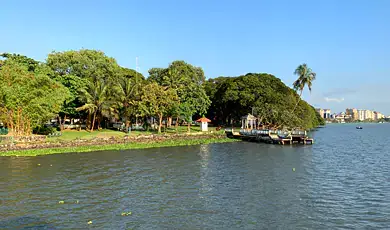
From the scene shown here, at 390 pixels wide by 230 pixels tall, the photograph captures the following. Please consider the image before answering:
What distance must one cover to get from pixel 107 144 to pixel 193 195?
27.5m

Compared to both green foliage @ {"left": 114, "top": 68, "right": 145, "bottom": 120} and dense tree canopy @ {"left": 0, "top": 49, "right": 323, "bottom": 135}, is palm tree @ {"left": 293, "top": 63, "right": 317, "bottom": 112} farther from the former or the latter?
green foliage @ {"left": 114, "top": 68, "right": 145, "bottom": 120}

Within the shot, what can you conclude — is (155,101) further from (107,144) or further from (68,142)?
(68,142)

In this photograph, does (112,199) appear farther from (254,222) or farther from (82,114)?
(82,114)

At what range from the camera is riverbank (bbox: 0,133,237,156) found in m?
34.9

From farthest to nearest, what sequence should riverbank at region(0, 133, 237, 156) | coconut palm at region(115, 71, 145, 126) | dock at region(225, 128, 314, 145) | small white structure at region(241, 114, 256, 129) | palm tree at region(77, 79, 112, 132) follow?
small white structure at region(241, 114, 256, 129)
coconut palm at region(115, 71, 145, 126)
palm tree at region(77, 79, 112, 132)
dock at region(225, 128, 314, 145)
riverbank at region(0, 133, 237, 156)

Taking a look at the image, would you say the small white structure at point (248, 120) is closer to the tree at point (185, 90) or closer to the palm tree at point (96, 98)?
the tree at point (185, 90)

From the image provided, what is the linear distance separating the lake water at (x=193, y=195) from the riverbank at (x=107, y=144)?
261 inches

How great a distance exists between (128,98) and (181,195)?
41.3m

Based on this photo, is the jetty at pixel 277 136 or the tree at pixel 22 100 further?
the jetty at pixel 277 136

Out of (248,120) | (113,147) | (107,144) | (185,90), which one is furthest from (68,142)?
(248,120)

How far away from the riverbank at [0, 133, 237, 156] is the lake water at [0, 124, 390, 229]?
21.8 ft

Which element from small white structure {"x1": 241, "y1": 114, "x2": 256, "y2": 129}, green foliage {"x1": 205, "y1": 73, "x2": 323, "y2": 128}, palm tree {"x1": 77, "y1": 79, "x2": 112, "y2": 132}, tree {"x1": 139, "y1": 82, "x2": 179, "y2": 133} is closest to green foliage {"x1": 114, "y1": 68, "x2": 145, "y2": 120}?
tree {"x1": 139, "y1": 82, "x2": 179, "y2": 133}

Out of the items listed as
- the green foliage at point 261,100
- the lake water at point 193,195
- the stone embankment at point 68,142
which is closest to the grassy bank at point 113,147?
the stone embankment at point 68,142

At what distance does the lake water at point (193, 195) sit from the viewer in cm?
1330
